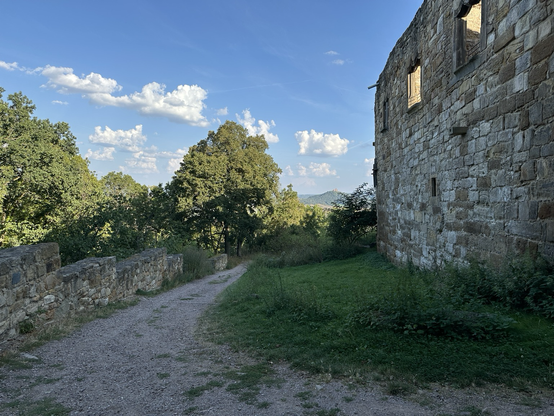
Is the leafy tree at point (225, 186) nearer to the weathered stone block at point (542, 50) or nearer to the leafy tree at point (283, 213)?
the leafy tree at point (283, 213)

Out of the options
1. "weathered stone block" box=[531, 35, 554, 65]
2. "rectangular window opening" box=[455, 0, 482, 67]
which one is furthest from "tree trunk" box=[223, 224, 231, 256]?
"weathered stone block" box=[531, 35, 554, 65]

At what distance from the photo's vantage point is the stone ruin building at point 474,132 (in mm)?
4586

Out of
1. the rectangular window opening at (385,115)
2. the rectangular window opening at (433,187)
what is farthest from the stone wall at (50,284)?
the rectangular window opening at (385,115)

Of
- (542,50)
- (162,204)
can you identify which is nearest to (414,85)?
(542,50)

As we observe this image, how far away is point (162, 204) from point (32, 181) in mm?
7524

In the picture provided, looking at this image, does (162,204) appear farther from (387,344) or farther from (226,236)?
(387,344)

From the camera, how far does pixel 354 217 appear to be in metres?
14.6

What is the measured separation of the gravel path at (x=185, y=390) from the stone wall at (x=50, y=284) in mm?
702

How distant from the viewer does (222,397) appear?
3.03 m

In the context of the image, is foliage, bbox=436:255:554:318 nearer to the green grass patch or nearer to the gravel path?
the gravel path

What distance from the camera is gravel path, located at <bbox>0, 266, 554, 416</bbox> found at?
272 centimetres

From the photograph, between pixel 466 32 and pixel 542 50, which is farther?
pixel 466 32

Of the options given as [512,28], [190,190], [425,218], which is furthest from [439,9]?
[190,190]

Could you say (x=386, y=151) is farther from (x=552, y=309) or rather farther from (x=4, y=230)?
(x=4, y=230)
